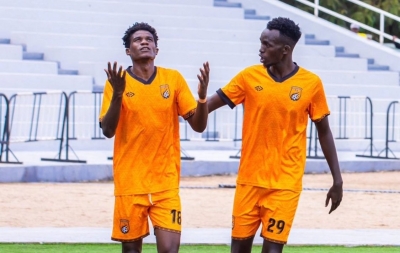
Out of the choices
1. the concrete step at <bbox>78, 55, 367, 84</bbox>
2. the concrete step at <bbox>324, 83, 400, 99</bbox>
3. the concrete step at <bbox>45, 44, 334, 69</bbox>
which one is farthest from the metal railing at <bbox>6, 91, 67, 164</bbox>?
the concrete step at <bbox>324, 83, 400, 99</bbox>

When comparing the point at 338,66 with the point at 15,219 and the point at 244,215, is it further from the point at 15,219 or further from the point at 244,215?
the point at 244,215

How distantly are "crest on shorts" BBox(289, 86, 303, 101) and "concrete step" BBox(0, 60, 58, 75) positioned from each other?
53.0 feet

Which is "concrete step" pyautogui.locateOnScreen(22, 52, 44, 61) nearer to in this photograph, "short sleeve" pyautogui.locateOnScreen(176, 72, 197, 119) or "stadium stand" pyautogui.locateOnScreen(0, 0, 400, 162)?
"stadium stand" pyautogui.locateOnScreen(0, 0, 400, 162)

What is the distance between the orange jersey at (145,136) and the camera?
7660mm

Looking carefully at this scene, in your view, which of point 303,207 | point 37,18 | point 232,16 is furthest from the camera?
point 232,16

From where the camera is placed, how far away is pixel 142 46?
779cm

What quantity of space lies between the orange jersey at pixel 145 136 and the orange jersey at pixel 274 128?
0.46 m

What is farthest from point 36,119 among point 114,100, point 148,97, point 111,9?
point 114,100

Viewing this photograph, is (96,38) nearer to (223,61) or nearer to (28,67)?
(28,67)

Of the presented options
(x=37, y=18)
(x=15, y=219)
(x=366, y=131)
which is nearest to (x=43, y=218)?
(x=15, y=219)

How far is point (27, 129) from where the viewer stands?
20641 millimetres

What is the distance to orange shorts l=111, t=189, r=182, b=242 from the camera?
770cm

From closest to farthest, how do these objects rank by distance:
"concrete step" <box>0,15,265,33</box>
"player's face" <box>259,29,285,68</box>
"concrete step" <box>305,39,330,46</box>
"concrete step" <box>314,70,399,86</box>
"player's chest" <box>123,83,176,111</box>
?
"player's chest" <box>123,83,176,111</box> < "player's face" <box>259,29,285,68</box> < "concrete step" <box>0,15,265,33</box> < "concrete step" <box>314,70,399,86</box> < "concrete step" <box>305,39,330,46</box>

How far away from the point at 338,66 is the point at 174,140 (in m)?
19.4
